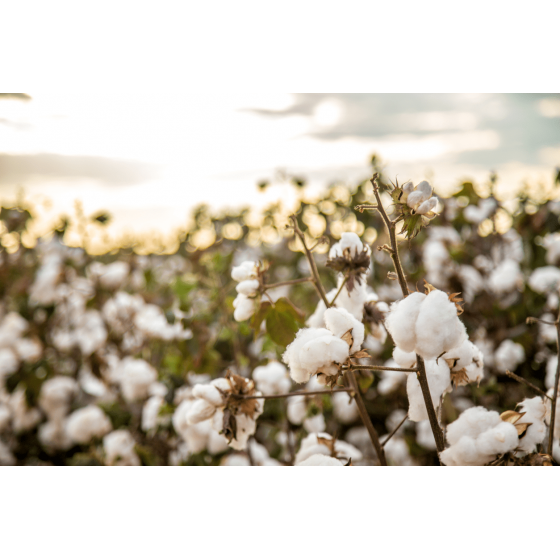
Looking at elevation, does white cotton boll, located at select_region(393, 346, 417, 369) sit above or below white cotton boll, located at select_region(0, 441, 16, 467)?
above

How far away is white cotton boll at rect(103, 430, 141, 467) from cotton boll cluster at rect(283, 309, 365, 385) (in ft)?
3.53

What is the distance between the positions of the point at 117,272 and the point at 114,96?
1089 millimetres

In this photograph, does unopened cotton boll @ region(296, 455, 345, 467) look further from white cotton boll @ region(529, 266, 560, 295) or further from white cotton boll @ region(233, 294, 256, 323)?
white cotton boll @ region(529, 266, 560, 295)

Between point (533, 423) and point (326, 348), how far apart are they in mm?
320

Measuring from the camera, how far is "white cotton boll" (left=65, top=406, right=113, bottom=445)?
1.67 meters

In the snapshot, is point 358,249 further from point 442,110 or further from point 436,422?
point 442,110

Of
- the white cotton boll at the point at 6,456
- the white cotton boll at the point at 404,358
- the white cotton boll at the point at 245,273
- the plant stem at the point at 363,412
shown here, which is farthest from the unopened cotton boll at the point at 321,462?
the white cotton boll at the point at 6,456

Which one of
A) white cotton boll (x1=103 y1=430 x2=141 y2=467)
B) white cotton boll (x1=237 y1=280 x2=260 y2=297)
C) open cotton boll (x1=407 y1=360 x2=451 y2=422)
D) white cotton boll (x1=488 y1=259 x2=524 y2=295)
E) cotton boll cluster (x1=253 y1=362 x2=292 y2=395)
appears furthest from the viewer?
white cotton boll (x1=488 y1=259 x2=524 y2=295)

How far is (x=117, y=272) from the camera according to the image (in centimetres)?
186

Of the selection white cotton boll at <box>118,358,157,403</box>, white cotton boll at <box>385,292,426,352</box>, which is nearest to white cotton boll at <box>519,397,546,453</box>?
white cotton boll at <box>385,292,426,352</box>

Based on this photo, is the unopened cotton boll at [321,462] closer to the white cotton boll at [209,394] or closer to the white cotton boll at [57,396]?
the white cotton boll at [209,394]

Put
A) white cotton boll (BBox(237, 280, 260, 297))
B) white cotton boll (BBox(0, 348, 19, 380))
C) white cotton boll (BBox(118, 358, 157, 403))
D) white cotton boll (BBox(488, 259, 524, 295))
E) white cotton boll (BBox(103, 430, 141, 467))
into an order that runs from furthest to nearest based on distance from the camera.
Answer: white cotton boll (BBox(0, 348, 19, 380)) < white cotton boll (BBox(488, 259, 524, 295)) < white cotton boll (BBox(118, 358, 157, 403)) < white cotton boll (BBox(103, 430, 141, 467)) < white cotton boll (BBox(237, 280, 260, 297))
